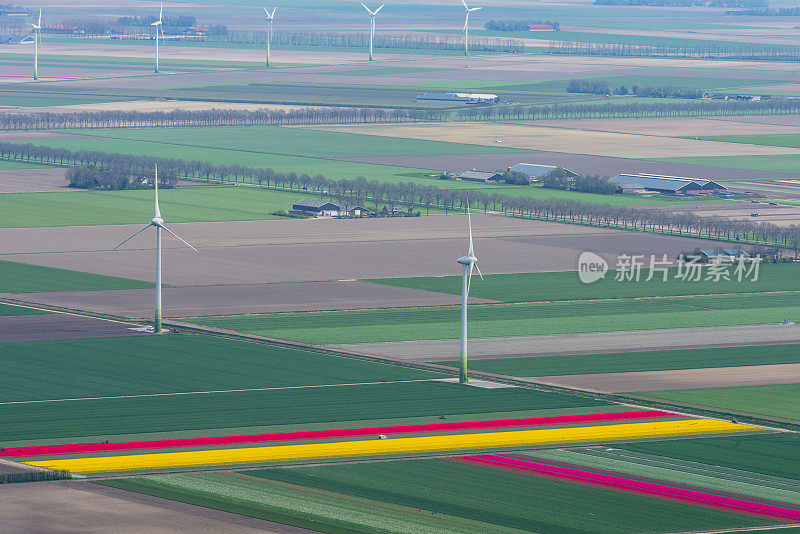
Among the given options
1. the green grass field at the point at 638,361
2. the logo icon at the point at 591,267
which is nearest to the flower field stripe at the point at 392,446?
the green grass field at the point at 638,361

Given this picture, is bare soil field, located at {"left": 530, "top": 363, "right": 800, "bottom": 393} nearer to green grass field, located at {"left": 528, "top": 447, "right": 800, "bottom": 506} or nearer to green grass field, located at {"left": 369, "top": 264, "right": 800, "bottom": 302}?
green grass field, located at {"left": 528, "top": 447, "right": 800, "bottom": 506}

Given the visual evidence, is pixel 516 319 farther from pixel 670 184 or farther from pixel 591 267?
pixel 670 184

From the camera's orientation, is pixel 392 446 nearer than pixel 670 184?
Yes

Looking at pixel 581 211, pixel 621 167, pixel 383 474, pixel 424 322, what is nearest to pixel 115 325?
pixel 424 322

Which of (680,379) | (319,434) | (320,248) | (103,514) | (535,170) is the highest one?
(535,170)

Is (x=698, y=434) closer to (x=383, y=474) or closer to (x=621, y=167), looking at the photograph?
(x=383, y=474)

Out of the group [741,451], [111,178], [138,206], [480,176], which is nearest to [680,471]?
[741,451]

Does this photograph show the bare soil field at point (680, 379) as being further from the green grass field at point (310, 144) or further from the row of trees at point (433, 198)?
the green grass field at point (310, 144)
